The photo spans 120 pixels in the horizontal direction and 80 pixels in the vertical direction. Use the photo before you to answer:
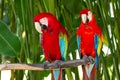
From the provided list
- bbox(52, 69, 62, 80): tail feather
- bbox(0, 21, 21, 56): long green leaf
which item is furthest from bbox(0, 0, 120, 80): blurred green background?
bbox(52, 69, 62, 80): tail feather

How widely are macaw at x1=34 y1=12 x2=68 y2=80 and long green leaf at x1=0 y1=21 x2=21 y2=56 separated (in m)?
0.11

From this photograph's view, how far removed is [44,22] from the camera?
0.64 metres

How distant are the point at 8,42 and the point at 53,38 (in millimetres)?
156

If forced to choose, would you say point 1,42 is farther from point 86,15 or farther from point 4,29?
point 86,15

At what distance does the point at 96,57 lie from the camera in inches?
25.9

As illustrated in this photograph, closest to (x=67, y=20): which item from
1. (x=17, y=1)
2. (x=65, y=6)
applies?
(x=65, y=6)

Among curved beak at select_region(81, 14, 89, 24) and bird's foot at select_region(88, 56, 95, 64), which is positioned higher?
curved beak at select_region(81, 14, 89, 24)

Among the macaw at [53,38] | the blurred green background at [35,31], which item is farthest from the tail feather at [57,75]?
the blurred green background at [35,31]

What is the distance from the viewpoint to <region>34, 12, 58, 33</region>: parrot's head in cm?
62

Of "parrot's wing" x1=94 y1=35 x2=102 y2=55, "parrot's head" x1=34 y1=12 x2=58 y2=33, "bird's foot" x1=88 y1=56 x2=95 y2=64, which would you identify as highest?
"parrot's head" x1=34 y1=12 x2=58 y2=33

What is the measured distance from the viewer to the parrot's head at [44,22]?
0.62 meters

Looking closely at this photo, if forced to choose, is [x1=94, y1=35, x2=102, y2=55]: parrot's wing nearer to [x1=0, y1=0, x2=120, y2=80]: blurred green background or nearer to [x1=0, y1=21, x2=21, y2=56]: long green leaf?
[x1=0, y1=0, x2=120, y2=80]: blurred green background

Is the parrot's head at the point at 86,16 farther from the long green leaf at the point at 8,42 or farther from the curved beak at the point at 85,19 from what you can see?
the long green leaf at the point at 8,42

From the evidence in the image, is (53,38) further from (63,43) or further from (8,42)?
(8,42)
